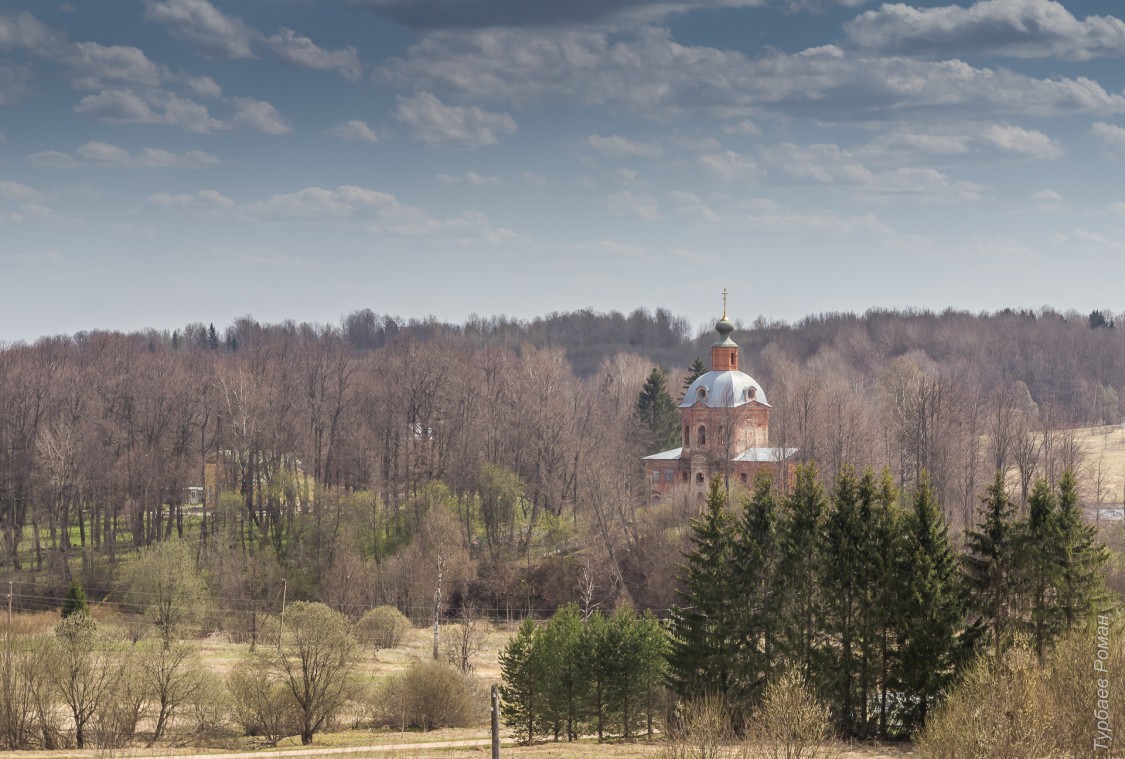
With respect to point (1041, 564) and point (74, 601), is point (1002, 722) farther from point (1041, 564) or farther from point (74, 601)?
point (74, 601)

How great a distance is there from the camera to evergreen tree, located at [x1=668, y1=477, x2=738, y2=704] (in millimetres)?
36875

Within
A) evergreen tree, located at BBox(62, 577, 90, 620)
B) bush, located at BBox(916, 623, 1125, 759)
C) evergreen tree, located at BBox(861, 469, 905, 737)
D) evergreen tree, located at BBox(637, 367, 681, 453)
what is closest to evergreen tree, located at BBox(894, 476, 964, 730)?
evergreen tree, located at BBox(861, 469, 905, 737)

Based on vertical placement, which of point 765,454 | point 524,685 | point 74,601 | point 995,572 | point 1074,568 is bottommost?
point 524,685

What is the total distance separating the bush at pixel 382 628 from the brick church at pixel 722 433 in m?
20.8

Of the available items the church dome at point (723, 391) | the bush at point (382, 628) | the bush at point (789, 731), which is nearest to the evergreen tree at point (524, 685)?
the bush at point (789, 731)

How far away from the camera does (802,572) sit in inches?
1454

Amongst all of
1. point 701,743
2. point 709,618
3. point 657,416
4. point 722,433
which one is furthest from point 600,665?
point 657,416

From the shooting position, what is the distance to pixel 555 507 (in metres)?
76.9

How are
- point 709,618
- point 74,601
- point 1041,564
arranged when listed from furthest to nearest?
point 74,601 → point 709,618 → point 1041,564

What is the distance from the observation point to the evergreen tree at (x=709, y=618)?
36.9 m

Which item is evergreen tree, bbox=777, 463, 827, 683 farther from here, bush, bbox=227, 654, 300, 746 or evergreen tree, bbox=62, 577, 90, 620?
evergreen tree, bbox=62, 577, 90, 620

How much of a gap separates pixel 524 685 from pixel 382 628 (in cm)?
1768

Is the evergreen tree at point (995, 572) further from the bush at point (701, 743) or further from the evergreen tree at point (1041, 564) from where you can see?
the bush at point (701, 743)

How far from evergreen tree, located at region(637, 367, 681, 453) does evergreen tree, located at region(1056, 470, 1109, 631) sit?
5376 centimetres
